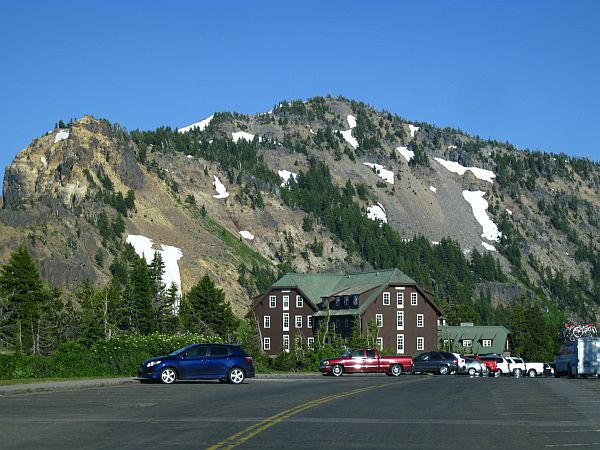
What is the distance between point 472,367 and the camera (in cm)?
6819

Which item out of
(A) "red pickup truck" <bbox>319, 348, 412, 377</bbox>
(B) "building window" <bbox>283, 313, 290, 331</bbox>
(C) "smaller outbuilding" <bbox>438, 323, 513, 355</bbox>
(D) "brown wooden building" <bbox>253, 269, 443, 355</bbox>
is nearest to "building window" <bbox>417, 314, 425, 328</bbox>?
(D) "brown wooden building" <bbox>253, 269, 443, 355</bbox>

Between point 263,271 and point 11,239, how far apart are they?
183 ft

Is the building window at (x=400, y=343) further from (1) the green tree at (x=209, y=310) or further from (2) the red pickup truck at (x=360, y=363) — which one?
(2) the red pickup truck at (x=360, y=363)

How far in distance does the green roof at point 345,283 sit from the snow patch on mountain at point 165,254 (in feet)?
174

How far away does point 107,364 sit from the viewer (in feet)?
149

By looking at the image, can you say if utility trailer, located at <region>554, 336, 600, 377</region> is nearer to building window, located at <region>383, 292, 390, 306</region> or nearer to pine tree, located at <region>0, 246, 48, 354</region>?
pine tree, located at <region>0, 246, 48, 354</region>

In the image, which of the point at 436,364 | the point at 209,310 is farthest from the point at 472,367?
the point at 209,310

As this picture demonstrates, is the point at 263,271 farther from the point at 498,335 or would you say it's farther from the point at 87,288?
the point at 87,288

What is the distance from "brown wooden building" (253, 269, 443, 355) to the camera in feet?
374

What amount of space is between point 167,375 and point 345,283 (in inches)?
3480

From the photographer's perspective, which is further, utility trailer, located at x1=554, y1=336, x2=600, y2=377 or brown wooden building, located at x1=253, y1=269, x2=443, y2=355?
brown wooden building, located at x1=253, y1=269, x2=443, y2=355

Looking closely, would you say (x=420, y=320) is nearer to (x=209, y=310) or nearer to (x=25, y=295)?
(x=209, y=310)

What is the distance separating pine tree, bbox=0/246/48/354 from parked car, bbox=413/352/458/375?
138ft

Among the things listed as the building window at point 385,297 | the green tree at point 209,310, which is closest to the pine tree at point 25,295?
the green tree at point 209,310
